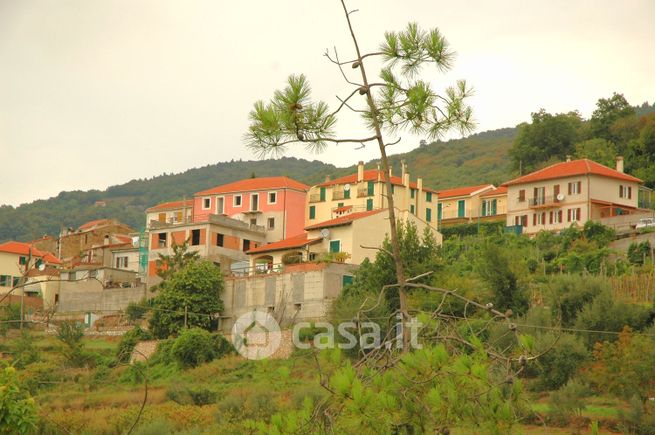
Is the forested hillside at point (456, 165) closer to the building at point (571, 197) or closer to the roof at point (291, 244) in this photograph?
the building at point (571, 197)

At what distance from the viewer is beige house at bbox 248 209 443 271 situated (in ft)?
184

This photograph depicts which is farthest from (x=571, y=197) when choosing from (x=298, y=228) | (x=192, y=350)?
(x=192, y=350)

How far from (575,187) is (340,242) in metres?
18.0

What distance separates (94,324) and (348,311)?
22625 millimetres

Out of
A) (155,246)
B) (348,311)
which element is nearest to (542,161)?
(155,246)

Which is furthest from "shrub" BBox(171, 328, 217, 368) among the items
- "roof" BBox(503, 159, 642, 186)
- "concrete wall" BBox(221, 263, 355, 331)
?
"roof" BBox(503, 159, 642, 186)

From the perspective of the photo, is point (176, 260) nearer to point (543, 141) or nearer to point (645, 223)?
point (645, 223)

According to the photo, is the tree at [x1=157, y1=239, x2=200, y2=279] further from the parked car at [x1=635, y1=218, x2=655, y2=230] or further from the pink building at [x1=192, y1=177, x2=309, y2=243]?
the parked car at [x1=635, y1=218, x2=655, y2=230]

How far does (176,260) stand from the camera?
198 feet

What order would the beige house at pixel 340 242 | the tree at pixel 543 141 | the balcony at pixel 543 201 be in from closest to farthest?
the beige house at pixel 340 242
the balcony at pixel 543 201
the tree at pixel 543 141

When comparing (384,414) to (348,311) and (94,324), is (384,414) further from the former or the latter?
(94,324)

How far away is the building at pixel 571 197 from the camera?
2606 inches

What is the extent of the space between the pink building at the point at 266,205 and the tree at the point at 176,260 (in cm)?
819

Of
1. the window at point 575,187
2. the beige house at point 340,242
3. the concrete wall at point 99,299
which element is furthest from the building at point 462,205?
the concrete wall at point 99,299
